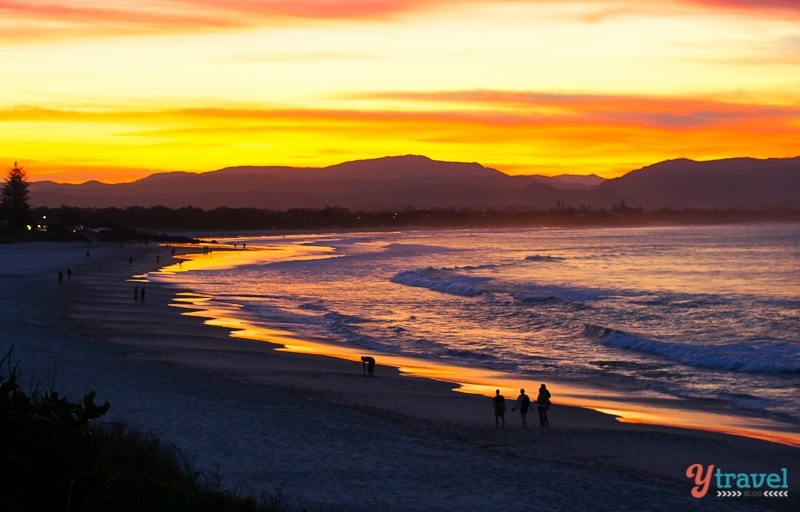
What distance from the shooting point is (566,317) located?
3575 cm

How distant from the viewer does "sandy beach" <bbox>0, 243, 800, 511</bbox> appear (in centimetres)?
1177

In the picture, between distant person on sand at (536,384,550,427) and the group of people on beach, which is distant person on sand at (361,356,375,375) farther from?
distant person on sand at (536,384,550,427)

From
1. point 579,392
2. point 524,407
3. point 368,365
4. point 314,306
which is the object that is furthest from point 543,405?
point 314,306

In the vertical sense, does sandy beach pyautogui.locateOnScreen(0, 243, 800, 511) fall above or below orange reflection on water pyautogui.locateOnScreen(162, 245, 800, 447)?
above

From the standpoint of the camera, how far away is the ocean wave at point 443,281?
4875cm

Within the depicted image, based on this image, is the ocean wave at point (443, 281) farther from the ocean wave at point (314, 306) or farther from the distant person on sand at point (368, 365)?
the distant person on sand at point (368, 365)

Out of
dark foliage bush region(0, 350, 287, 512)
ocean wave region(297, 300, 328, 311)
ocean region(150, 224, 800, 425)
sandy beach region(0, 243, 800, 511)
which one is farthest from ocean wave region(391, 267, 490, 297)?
dark foliage bush region(0, 350, 287, 512)

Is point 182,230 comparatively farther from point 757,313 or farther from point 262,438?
point 262,438

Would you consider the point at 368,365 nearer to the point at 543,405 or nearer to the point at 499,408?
the point at 499,408

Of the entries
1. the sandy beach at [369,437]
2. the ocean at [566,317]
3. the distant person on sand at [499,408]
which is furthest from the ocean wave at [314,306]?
the distant person on sand at [499,408]

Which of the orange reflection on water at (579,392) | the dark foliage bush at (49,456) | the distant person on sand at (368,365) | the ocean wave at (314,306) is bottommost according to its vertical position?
the orange reflection on water at (579,392)

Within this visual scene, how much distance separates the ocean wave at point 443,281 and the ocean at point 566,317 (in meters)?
0.13

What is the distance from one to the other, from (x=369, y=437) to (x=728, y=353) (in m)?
15.3

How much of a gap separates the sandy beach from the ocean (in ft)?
13.8
